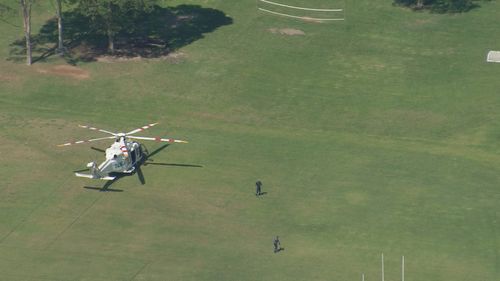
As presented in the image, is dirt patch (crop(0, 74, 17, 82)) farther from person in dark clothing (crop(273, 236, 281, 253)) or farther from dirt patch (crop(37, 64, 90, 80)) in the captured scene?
person in dark clothing (crop(273, 236, 281, 253))

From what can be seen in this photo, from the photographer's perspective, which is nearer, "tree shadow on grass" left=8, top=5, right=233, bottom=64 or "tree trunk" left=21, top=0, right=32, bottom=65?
"tree trunk" left=21, top=0, right=32, bottom=65

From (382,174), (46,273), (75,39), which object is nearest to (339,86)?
(382,174)

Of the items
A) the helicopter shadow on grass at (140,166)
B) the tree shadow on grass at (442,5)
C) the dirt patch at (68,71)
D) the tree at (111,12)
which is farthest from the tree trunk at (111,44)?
the tree shadow on grass at (442,5)

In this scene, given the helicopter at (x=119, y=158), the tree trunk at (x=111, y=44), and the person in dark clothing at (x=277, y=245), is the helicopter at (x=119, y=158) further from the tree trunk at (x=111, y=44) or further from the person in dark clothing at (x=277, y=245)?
the tree trunk at (x=111, y=44)

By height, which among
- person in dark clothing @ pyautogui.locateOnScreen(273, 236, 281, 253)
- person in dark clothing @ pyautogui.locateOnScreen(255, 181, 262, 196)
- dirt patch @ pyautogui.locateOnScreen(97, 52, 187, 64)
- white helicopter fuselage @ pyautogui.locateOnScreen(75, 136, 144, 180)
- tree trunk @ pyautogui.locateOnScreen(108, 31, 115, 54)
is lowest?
person in dark clothing @ pyautogui.locateOnScreen(273, 236, 281, 253)

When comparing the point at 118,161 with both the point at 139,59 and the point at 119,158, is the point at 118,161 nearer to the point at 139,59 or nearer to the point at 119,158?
the point at 119,158

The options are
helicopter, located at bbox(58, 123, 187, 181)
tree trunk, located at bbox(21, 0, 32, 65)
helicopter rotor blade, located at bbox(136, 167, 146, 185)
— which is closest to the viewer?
helicopter, located at bbox(58, 123, 187, 181)

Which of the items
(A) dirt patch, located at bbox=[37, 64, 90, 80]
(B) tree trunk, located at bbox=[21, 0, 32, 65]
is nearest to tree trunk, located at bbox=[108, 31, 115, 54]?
(A) dirt patch, located at bbox=[37, 64, 90, 80]
